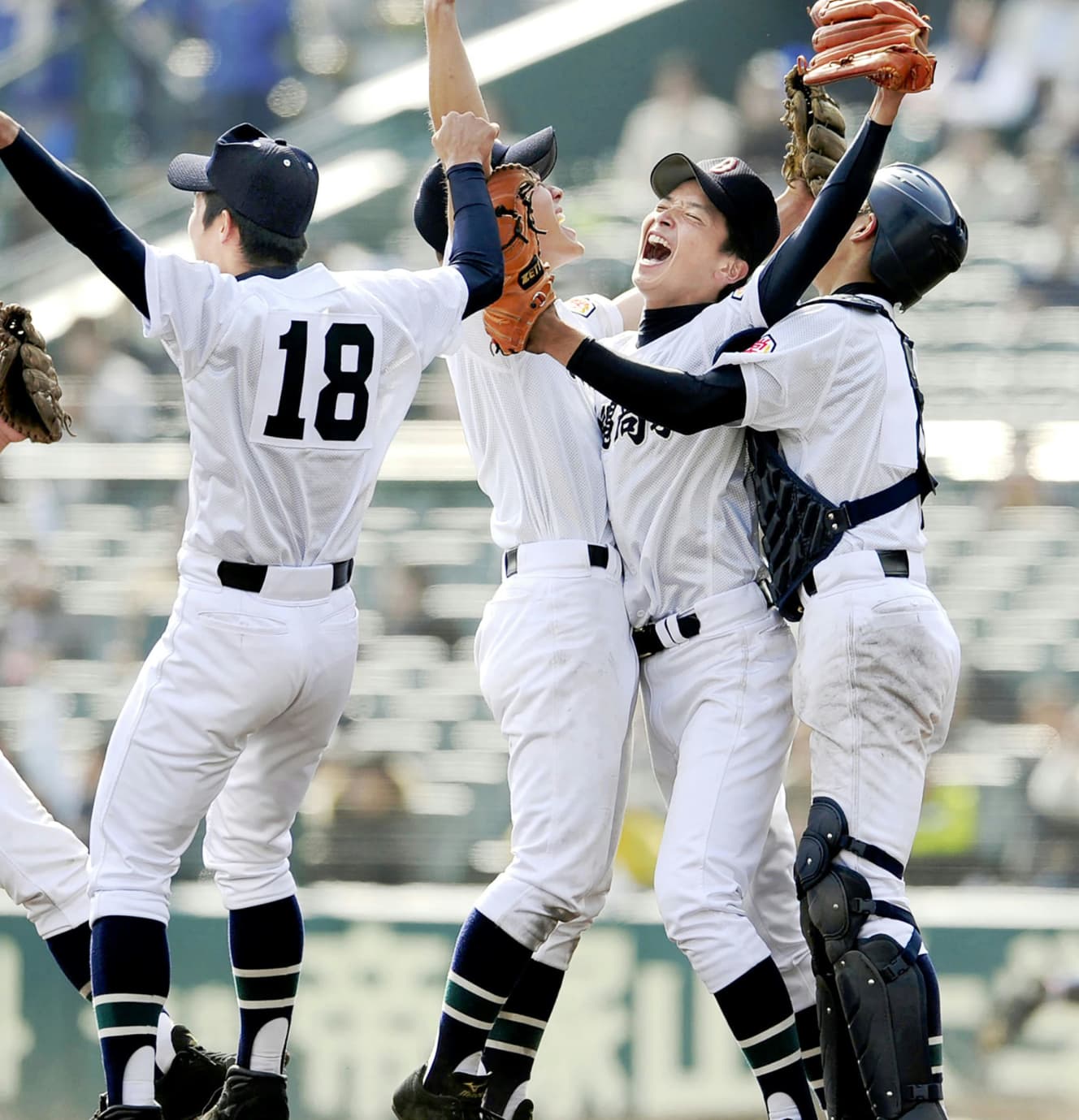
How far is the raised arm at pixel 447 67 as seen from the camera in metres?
3.25

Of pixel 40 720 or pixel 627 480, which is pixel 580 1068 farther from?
pixel 627 480

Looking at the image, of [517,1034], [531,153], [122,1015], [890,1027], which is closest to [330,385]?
[531,153]

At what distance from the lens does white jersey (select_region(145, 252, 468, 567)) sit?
119 inches

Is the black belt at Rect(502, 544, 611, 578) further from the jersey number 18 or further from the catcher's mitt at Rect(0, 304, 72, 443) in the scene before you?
the catcher's mitt at Rect(0, 304, 72, 443)

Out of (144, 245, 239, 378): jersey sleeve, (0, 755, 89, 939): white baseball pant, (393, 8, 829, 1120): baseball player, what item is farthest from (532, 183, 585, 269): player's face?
(0, 755, 89, 939): white baseball pant

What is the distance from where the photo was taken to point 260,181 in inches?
123

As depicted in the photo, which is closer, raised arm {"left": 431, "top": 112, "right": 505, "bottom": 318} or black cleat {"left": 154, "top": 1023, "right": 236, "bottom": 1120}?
raised arm {"left": 431, "top": 112, "right": 505, "bottom": 318}

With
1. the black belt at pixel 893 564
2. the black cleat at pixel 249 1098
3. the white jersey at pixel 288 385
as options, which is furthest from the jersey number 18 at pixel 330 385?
the black cleat at pixel 249 1098

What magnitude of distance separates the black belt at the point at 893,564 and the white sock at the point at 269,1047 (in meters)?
1.33

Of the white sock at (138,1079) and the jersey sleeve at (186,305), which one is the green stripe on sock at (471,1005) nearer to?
the white sock at (138,1079)

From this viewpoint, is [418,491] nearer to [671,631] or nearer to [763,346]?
[671,631]

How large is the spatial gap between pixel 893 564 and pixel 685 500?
0.43 metres

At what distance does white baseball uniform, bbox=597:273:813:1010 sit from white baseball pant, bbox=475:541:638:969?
0.31ft

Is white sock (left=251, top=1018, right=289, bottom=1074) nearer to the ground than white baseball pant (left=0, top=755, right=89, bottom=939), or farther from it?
nearer to the ground
